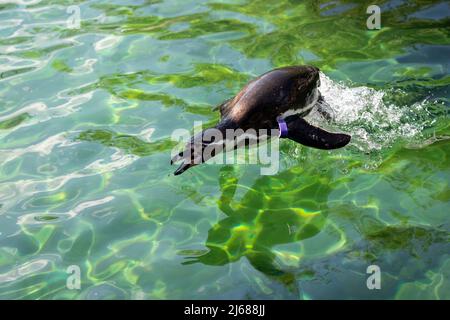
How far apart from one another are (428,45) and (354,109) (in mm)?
1582

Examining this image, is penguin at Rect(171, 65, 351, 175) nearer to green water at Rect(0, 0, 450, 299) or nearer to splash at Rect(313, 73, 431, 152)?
green water at Rect(0, 0, 450, 299)

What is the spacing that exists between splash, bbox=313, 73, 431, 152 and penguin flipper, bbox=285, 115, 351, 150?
80 cm

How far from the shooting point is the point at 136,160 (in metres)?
4.70

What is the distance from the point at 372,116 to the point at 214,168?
1.41 metres

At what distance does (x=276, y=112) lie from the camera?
390 cm

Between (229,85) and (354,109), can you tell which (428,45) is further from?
(229,85)

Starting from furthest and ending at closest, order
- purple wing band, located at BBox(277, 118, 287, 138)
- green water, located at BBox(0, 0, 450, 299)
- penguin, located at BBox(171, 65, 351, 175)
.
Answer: purple wing band, located at BBox(277, 118, 287, 138) → penguin, located at BBox(171, 65, 351, 175) → green water, located at BBox(0, 0, 450, 299)

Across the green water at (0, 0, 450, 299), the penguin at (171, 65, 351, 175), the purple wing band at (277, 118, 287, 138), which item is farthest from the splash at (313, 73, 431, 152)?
the purple wing band at (277, 118, 287, 138)

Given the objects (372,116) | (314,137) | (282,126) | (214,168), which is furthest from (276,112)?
(372,116)

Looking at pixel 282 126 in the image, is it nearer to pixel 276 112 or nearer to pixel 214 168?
pixel 276 112

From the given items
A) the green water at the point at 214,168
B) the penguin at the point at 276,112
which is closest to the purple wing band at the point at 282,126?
the penguin at the point at 276,112

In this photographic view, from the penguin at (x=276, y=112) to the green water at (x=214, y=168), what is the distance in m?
0.52

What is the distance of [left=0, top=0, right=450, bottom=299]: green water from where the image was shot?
12.0 ft
